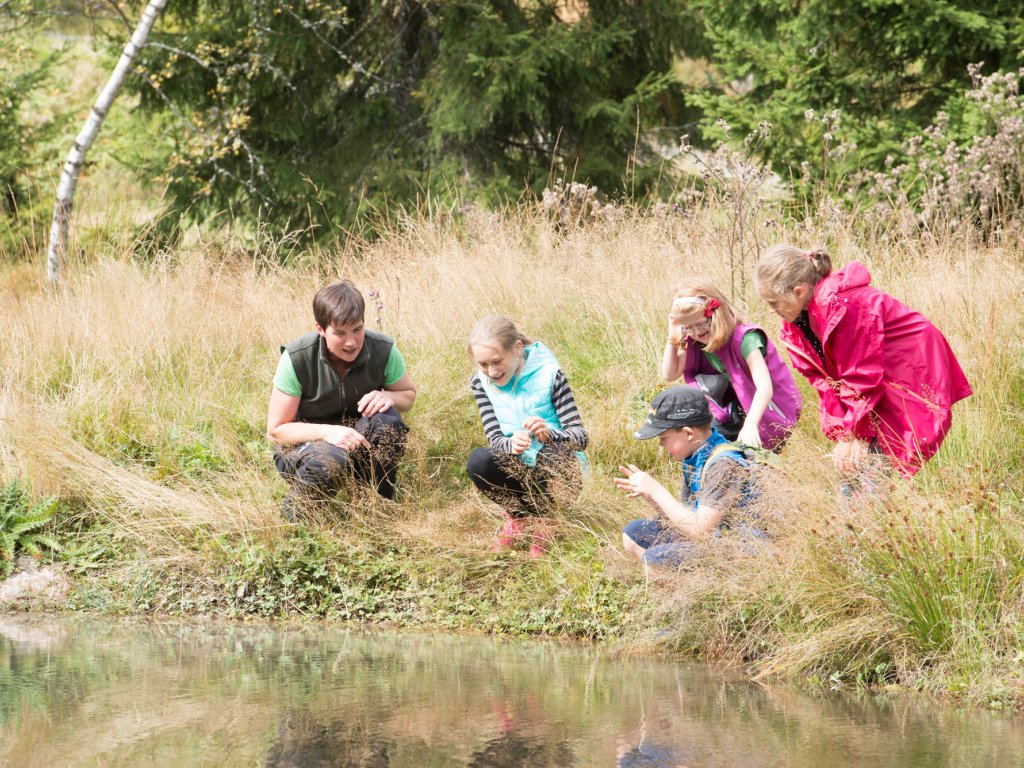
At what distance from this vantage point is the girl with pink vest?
5.43m

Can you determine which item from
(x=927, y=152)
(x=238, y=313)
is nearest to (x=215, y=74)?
(x=238, y=313)

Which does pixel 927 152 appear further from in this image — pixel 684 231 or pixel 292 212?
pixel 292 212

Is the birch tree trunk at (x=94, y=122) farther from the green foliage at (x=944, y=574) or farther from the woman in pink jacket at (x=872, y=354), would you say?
the green foliage at (x=944, y=574)

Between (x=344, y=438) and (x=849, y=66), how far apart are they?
6.33 meters

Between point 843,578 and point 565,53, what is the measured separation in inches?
327

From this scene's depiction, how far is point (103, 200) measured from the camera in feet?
36.0

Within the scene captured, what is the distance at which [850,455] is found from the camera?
5.01m

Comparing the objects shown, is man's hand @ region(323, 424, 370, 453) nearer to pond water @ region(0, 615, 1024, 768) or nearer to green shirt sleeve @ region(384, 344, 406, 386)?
green shirt sleeve @ region(384, 344, 406, 386)

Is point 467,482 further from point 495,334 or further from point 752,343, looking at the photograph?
point 752,343

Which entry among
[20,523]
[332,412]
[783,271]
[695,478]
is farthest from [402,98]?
[695,478]

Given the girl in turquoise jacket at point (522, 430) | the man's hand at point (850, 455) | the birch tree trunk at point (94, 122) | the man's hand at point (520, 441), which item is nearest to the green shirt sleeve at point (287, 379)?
the girl in turquoise jacket at point (522, 430)

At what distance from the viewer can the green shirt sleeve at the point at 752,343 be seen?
17.8ft

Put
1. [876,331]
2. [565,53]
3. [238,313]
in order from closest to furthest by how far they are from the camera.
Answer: [876,331] → [238,313] → [565,53]

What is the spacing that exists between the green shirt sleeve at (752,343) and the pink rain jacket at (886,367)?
1.14 feet
